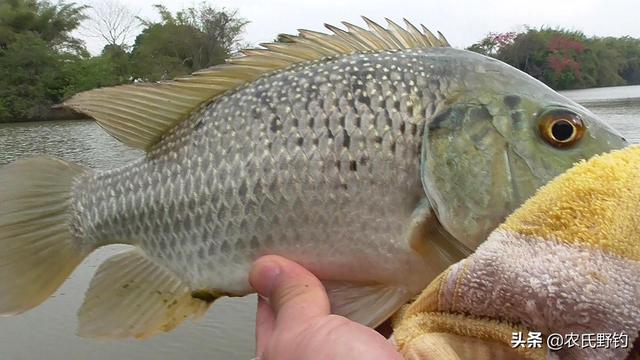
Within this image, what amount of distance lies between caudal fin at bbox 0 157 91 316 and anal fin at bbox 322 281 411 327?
87cm

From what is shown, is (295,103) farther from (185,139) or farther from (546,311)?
(546,311)

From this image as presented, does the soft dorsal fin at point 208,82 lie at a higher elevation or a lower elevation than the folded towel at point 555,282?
higher

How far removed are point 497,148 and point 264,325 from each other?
82 centimetres

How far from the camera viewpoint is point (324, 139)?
167 centimetres

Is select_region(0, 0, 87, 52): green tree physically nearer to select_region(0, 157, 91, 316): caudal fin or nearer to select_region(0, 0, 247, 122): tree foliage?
select_region(0, 0, 247, 122): tree foliage

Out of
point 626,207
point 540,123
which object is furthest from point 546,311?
point 540,123

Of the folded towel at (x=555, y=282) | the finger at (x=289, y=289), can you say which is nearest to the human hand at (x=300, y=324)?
the finger at (x=289, y=289)

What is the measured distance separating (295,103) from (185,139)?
40 cm

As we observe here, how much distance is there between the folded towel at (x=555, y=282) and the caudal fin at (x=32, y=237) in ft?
4.13

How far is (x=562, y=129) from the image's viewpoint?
1.47 metres

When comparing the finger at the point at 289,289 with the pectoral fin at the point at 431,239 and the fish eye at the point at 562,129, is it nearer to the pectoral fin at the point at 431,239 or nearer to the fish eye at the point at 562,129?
the pectoral fin at the point at 431,239

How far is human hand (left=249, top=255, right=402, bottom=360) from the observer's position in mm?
1268

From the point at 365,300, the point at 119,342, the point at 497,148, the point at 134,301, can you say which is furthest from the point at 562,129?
the point at 119,342

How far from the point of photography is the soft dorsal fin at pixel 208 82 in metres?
1.89
